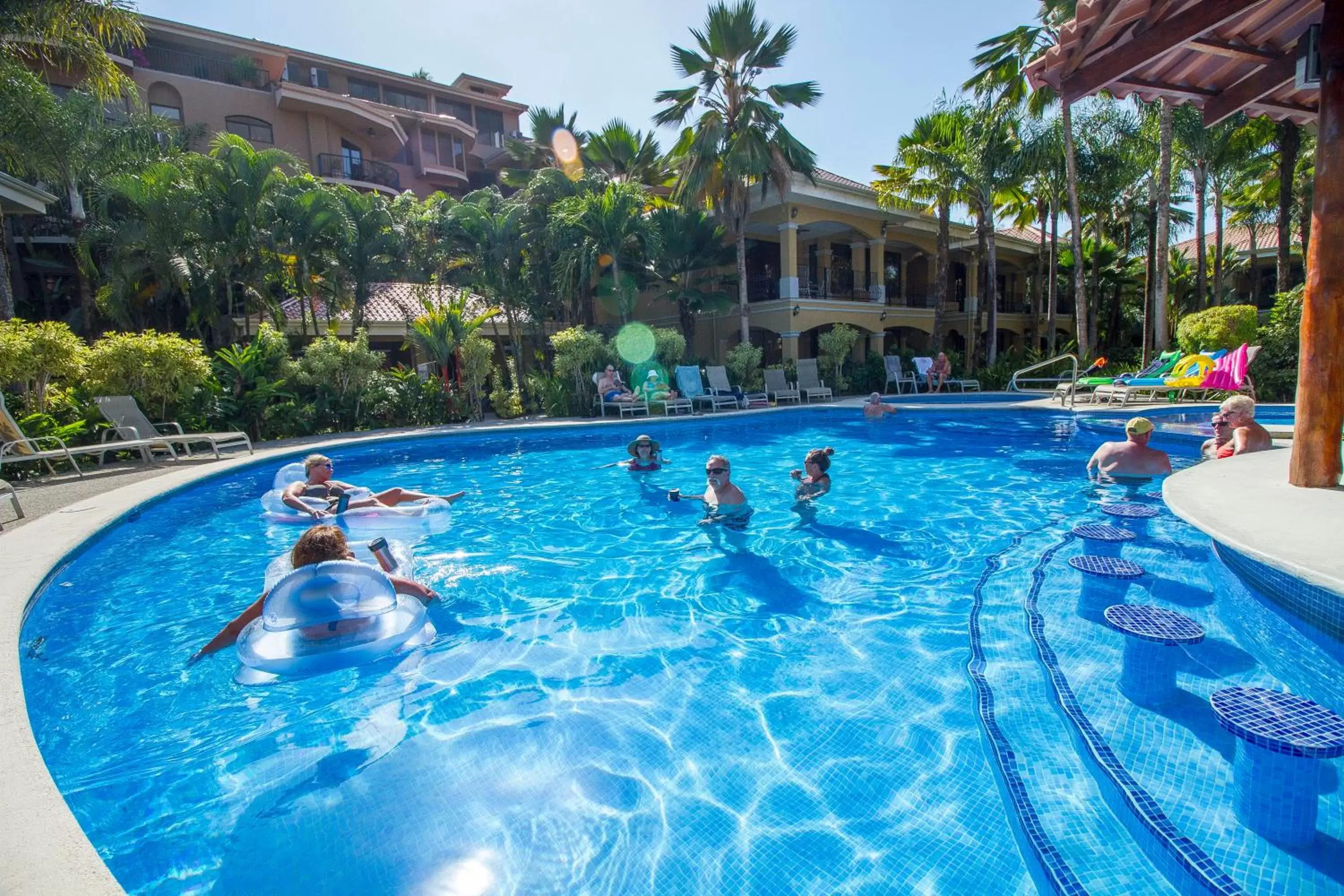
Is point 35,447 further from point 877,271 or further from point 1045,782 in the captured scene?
point 877,271

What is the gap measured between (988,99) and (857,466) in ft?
52.5

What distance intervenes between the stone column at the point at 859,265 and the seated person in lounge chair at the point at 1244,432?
17332 mm

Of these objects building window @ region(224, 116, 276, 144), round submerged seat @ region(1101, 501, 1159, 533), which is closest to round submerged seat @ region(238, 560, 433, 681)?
round submerged seat @ region(1101, 501, 1159, 533)

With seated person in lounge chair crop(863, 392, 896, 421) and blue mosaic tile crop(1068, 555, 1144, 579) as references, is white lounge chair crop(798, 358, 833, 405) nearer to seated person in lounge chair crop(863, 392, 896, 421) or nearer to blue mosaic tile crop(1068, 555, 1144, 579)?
seated person in lounge chair crop(863, 392, 896, 421)

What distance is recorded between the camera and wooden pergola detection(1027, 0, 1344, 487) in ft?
14.4

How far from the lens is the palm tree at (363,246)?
1754cm

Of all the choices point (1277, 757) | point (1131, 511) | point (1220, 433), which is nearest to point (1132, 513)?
point (1131, 511)

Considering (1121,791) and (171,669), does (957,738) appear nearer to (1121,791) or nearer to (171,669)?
(1121,791)

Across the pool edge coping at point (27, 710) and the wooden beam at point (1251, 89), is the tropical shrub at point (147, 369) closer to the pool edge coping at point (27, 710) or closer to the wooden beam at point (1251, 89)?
the pool edge coping at point (27, 710)

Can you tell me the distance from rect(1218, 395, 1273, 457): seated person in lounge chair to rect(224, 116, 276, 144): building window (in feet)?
105

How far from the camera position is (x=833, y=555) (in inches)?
234

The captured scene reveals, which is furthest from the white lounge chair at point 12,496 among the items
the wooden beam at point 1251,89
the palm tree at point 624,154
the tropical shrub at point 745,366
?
the palm tree at point 624,154

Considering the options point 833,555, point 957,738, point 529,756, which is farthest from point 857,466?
point 529,756

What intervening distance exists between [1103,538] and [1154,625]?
2.48m
